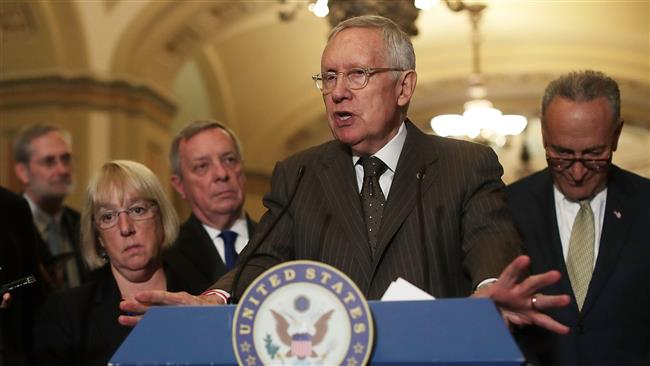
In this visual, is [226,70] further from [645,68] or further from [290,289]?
[290,289]

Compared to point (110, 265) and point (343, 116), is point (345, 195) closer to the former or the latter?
point (343, 116)

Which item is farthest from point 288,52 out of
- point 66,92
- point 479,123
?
point 66,92

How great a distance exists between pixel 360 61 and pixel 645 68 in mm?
12621

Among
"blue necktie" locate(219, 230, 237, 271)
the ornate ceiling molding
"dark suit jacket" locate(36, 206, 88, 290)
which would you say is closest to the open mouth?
"blue necktie" locate(219, 230, 237, 271)

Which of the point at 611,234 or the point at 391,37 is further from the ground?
the point at 391,37

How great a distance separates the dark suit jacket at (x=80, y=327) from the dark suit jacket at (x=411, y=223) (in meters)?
1.00

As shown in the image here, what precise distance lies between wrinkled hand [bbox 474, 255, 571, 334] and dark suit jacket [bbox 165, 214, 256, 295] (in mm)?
1770

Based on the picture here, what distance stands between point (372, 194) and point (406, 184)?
12cm

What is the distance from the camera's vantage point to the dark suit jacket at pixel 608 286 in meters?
3.16

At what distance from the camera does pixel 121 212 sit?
3.57 metres

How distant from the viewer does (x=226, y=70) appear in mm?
14406

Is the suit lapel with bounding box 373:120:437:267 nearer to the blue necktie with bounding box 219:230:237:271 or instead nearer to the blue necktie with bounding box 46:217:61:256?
the blue necktie with bounding box 219:230:237:271

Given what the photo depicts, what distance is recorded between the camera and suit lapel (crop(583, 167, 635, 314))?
10.6 ft

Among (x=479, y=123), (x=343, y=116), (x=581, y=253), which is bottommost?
(x=581, y=253)
